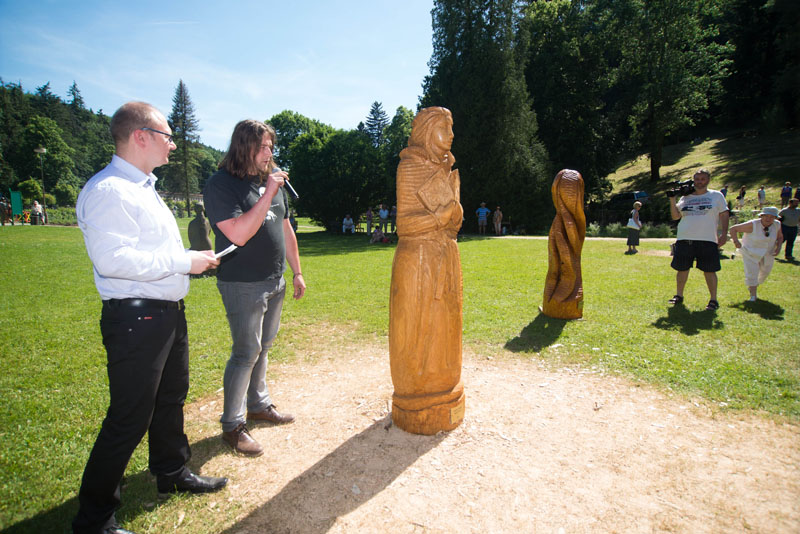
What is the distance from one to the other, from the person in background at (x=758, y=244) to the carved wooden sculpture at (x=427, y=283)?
674cm

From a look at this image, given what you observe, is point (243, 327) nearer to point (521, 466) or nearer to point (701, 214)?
point (521, 466)

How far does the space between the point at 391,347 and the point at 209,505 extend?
1692 millimetres

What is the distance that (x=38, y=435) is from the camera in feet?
11.0

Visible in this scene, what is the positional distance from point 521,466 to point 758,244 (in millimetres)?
7210

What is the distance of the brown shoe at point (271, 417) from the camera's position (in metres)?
3.64

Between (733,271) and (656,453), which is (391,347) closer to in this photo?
(656,453)

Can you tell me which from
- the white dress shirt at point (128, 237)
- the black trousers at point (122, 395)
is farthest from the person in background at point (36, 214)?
the black trousers at point (122, 395)

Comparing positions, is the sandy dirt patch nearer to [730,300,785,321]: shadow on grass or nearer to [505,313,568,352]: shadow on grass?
[505,313,568,352]: shadow on grass

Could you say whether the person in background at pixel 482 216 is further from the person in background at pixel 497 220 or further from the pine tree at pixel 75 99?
the pine tree at pixel 75 99

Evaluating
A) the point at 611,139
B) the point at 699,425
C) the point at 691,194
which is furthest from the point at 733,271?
the point at 611,139

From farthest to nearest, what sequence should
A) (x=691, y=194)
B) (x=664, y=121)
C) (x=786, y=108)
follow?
(x=786, y=108) < (x=664, y=121) < (x=691, y=194)

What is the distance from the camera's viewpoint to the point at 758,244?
7.15m

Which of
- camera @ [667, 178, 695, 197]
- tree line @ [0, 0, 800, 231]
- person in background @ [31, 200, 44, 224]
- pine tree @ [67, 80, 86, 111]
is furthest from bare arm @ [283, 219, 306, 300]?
pine tree @ [67, 80, 86, 111]

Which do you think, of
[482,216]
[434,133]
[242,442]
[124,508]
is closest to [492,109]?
[482,216]
